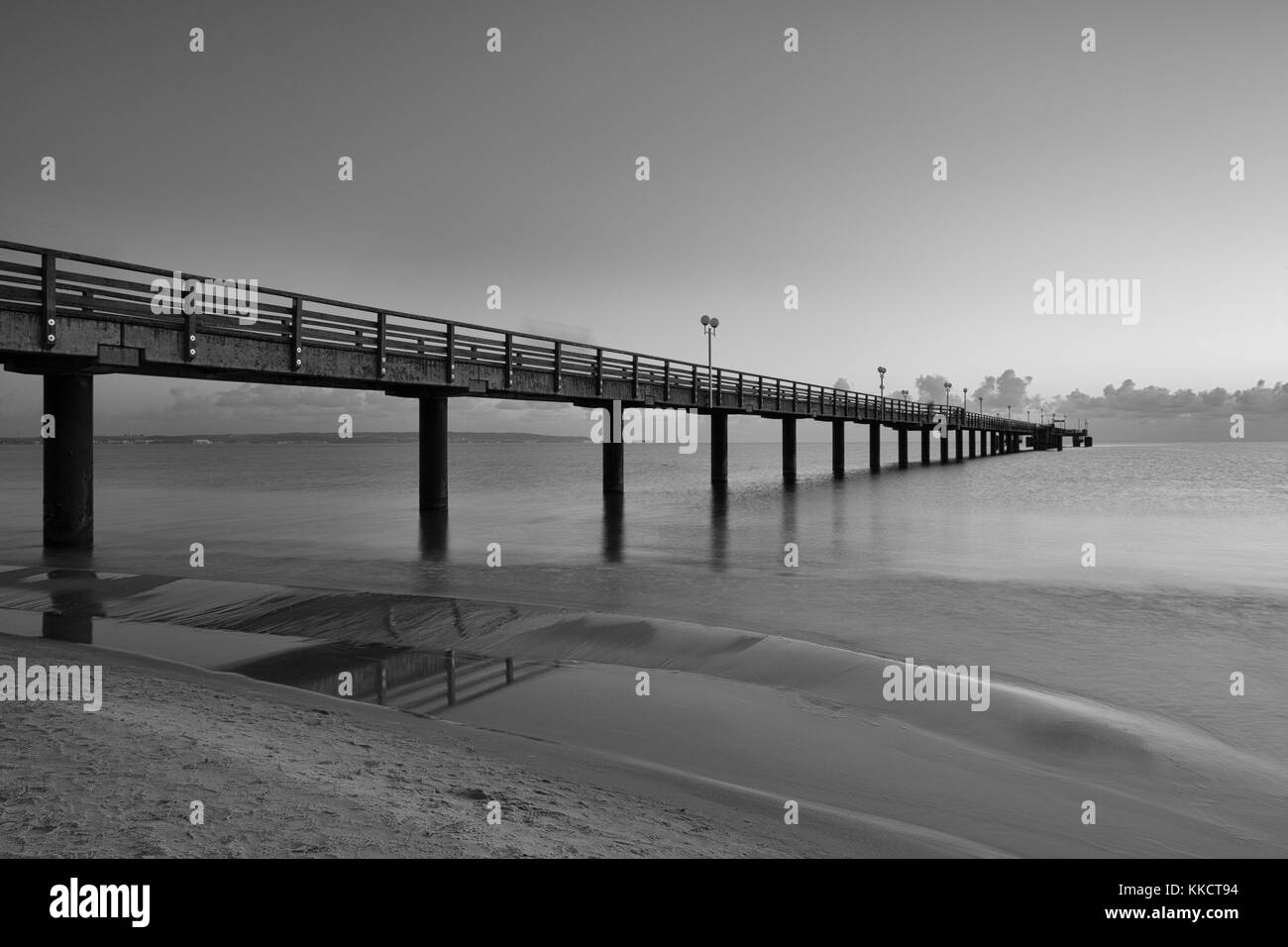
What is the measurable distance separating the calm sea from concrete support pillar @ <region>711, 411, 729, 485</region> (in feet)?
20.8

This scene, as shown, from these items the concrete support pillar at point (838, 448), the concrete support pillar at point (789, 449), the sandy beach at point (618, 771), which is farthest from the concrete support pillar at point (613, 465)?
the sandy beach at point (618, 771)

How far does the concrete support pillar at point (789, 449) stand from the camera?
166ft

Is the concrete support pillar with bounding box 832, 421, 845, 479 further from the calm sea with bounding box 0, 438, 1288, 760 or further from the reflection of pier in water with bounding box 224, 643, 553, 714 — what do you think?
the reflection of pier in water with bounding box 224, 643, 553, 714

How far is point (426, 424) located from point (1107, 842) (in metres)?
22.7

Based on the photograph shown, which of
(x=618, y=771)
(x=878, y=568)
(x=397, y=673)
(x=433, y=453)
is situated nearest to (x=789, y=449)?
(x=433, y=453)

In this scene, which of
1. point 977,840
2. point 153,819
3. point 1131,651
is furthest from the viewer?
point 1131,651

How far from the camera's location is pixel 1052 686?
8570 mm

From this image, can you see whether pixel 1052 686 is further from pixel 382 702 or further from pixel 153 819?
pixel 153 819

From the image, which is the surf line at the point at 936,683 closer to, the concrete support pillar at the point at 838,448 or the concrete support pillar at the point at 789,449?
the concrete support pillar at the point at 789,449

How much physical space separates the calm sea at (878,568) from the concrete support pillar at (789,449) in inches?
526

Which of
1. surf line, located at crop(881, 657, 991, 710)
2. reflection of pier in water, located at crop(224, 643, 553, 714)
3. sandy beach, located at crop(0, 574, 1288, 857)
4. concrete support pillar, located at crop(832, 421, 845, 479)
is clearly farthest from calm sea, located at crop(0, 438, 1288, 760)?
concrete support pillar, located at crop(832, 421, 845, 479)

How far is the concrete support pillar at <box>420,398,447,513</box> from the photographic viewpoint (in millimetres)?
25016

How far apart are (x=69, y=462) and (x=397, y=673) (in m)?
12.5
